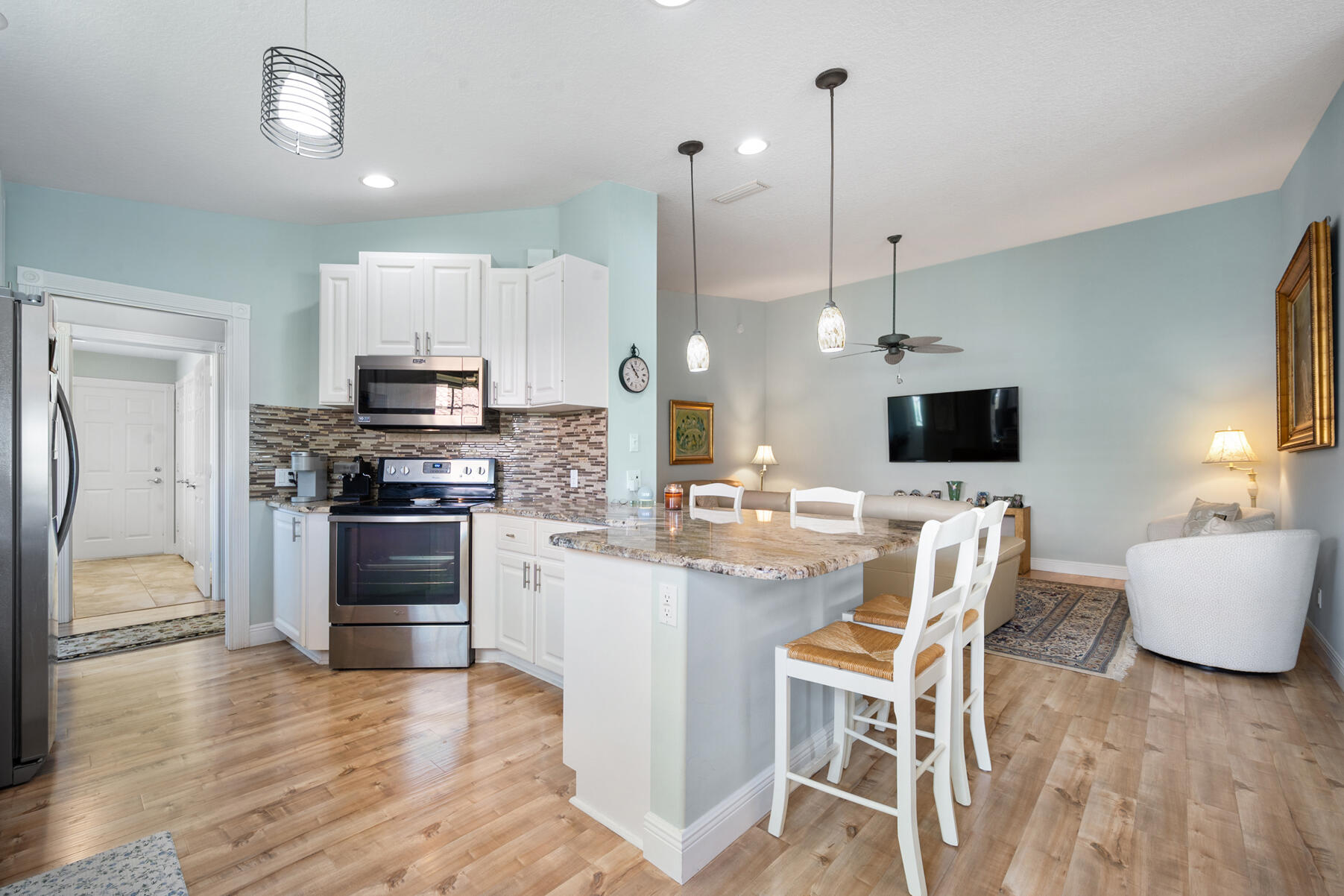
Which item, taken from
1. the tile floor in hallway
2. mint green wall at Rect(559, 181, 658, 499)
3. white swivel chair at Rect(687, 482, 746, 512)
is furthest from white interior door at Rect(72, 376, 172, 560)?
white swivel chair at Rect(687, 482, 746, 512)

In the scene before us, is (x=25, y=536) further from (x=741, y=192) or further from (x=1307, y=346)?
(x=1307, y=346)

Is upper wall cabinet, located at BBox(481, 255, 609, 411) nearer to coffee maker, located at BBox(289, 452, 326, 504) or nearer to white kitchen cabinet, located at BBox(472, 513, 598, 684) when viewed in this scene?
white kitchen cabinet, located at BBox(472, 513, 598, 684)

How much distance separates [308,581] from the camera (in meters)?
3.44

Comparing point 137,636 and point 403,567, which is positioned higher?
point 403,567

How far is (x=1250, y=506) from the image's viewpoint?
4.62 m

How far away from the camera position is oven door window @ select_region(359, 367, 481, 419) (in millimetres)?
3682

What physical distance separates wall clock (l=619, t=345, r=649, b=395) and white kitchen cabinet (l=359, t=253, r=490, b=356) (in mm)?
884

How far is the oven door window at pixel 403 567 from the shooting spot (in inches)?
131

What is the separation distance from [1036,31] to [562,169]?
229 centimetres

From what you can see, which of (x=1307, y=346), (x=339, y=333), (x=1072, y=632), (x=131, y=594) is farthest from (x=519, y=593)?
(x=1307, y=346)

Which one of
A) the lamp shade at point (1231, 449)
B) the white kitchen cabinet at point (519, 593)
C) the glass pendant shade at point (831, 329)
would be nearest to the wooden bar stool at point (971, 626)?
the glass pendant shade at point (831, 329)

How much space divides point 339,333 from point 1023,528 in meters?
5.72

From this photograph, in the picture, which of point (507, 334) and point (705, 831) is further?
point (507, 334)

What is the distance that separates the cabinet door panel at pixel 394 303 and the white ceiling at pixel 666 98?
417 millimetres
